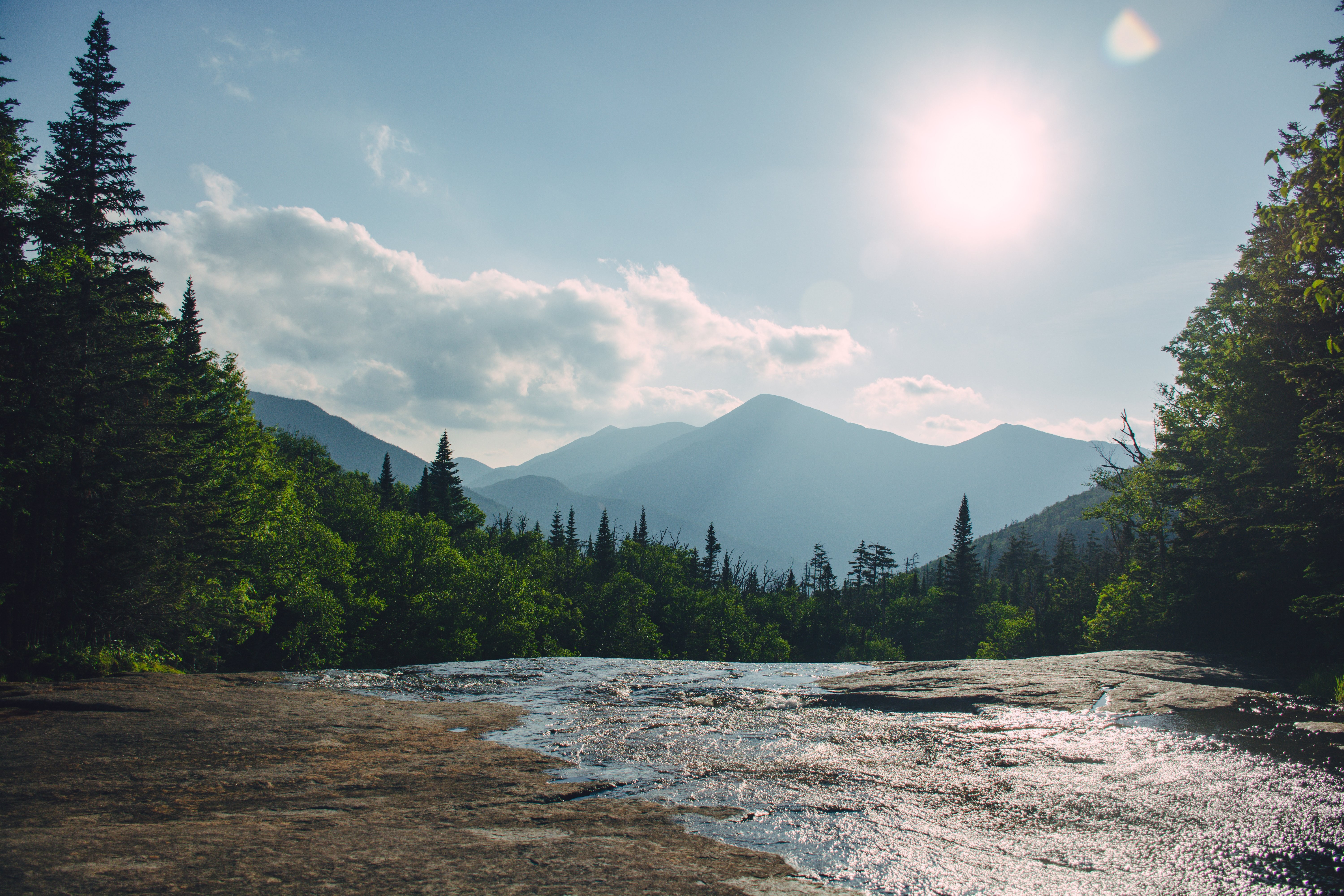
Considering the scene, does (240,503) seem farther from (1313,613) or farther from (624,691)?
(1313,613)

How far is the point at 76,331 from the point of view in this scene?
66.0ft

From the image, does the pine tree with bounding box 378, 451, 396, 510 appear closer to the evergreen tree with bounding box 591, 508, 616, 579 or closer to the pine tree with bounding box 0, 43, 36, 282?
the evergreen tree with bounding box 591, 508, 616, 579

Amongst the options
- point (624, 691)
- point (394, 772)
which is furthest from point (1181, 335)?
point (394, 772)

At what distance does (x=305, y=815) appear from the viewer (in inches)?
259

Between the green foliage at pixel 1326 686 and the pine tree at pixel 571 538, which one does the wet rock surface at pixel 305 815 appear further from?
the pine tree at pixel 571 538

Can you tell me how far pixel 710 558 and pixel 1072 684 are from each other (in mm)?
104225

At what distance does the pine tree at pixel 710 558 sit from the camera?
114 metres

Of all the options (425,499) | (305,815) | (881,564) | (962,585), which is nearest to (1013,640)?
(962,585)

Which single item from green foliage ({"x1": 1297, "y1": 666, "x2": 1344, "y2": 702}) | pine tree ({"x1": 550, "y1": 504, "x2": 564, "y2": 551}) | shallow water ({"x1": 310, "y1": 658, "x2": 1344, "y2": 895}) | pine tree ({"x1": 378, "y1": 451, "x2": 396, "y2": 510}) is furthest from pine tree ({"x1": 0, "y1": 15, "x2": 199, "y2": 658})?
pine tree ({"x1": 550, "y1": 504, "x2": 564, "y2": 551})

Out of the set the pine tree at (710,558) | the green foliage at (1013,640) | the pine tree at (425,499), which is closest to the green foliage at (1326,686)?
the green foliage at (1013,640)

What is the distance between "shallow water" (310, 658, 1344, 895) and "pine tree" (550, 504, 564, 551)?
80.7 metres

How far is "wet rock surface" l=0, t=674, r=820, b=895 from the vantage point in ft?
15.0

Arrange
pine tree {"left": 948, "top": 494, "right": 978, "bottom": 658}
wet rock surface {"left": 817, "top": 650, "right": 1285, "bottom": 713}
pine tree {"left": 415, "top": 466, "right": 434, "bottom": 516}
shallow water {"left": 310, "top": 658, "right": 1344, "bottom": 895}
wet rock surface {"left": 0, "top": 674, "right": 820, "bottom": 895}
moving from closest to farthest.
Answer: wet rock surface {"left": 0, "top": 674, "right": 820, "bottom": 895} < shallow water {"left": 310, "top": 658, "right": 1344, "bottom": 895} < wet rock surface {"left": 817, "top": 650, "right": 1285, "bottom": 713} < pine tree {"left": 415, "top": 466, "right": 434, "bottom": 516} < pine tree {"left": 948, "top": 494, "right": 978, "bottom": 658}

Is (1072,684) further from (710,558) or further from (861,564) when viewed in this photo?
(861,564)
